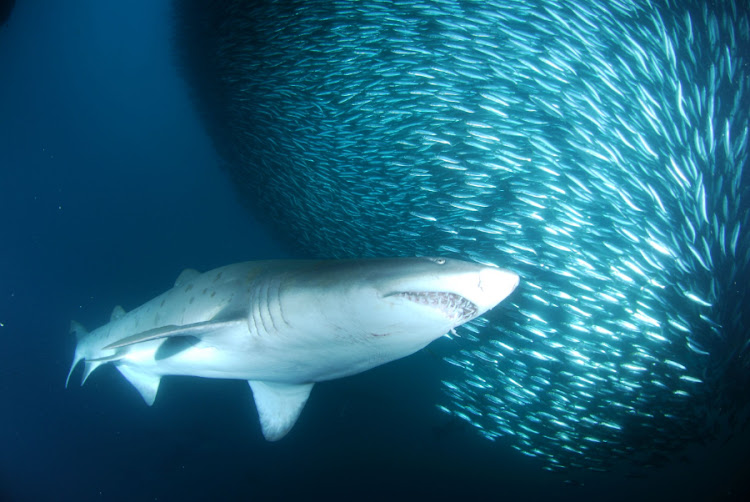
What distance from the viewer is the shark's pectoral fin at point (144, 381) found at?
3971mm

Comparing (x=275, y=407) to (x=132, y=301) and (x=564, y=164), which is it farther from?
(x=132, y=301)

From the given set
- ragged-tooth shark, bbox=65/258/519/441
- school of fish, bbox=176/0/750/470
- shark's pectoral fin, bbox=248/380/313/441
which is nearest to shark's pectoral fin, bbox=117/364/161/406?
ragged-tooth shark, bbox=65/258/519/441

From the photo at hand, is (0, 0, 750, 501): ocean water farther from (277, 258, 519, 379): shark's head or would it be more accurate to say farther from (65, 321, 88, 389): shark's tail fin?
(277, 258, 519, 379): shark's head

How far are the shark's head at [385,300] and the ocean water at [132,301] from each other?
10.8 m

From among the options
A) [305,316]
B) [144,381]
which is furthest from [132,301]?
[305,316]

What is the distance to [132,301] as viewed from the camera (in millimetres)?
19344

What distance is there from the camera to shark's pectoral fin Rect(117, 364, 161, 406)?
3.97m

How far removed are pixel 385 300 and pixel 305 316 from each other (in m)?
0.54

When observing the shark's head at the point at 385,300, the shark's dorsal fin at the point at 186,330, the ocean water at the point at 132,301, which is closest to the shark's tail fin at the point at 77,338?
the shark's dorsal fin at the point at 186,330

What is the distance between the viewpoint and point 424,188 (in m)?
7.47

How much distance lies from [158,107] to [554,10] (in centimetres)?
2205

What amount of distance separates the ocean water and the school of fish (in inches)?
172

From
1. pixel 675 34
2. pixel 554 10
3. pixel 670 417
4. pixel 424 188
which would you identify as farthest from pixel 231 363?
pixel 670 417

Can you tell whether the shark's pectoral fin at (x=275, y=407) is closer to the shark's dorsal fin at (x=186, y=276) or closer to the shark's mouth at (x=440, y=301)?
the shark's dorsal fin at (x=186, y=276)
